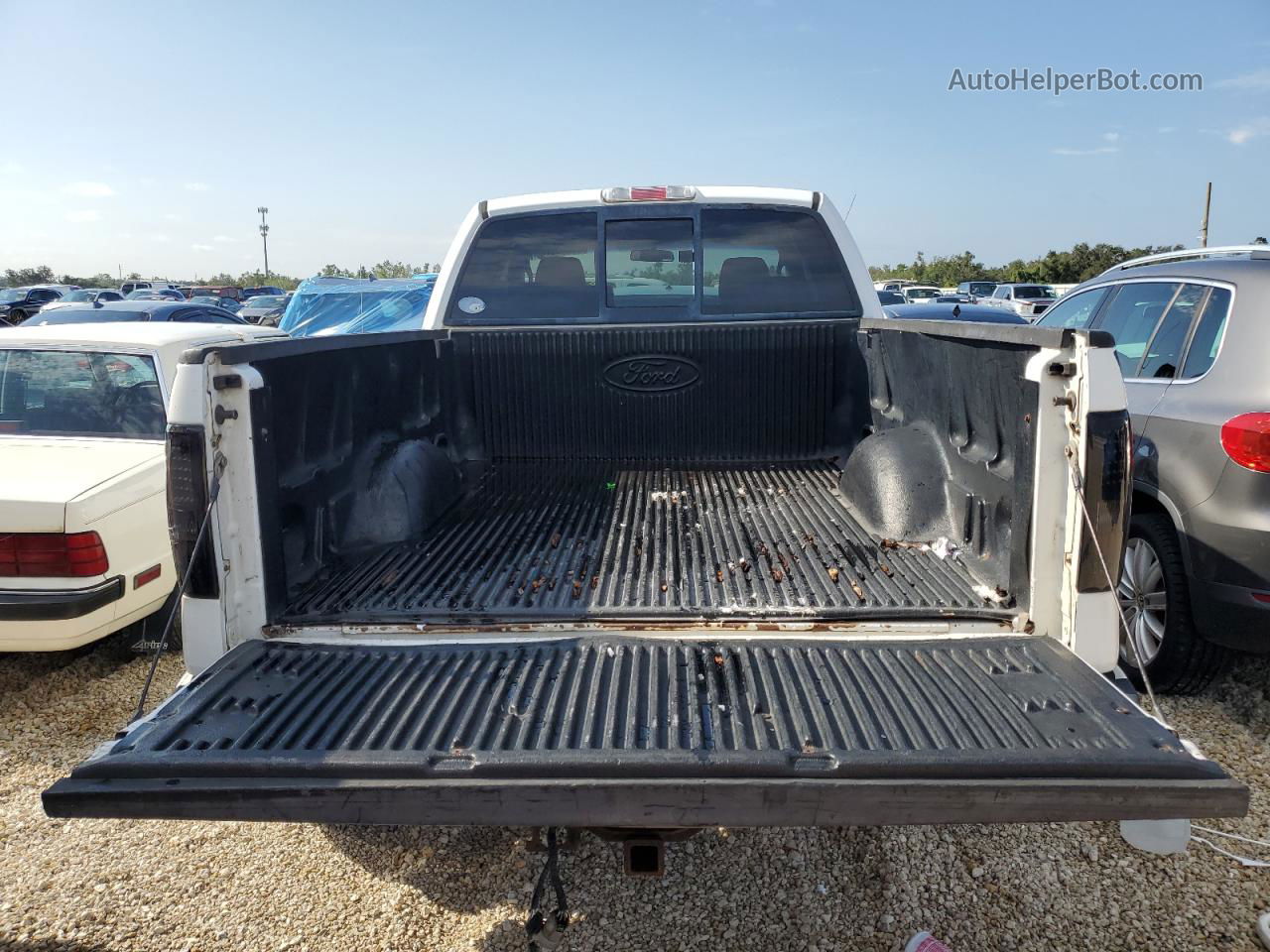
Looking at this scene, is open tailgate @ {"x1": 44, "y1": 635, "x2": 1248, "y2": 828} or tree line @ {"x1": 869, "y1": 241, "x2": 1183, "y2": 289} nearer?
open tailgate @ {"x1": 44, "y1": 635, "x2": 1248, "y2": 828}

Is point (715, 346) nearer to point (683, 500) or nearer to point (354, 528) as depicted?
point (683, 500)

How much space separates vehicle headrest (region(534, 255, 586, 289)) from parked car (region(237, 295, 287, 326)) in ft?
71.9

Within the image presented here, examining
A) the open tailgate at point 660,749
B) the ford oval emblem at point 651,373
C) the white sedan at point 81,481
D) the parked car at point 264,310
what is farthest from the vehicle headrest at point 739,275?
the parked car at point 264,310

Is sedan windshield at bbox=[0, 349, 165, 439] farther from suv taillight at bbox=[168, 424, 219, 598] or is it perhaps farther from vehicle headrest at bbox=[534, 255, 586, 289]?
suv taillight at bbox=[168, 424, 219, 598]

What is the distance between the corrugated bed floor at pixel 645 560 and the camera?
2.63 metres

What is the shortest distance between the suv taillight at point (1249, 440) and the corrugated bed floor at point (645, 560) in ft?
5.26

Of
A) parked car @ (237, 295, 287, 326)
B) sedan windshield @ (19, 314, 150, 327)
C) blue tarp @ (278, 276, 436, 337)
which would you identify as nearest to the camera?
sedan windshield @ (19, 314, 150, 327)

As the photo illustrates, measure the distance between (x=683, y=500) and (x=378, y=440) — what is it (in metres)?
1.38

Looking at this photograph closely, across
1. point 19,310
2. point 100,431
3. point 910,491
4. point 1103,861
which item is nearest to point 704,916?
point 1103,861

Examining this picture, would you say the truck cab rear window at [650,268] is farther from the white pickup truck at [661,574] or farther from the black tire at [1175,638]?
the black tire at [1175,638]

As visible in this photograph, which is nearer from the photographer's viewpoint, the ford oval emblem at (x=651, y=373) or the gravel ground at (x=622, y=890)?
the gravel ground at (x=622, y=890)

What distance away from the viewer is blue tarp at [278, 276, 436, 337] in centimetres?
1240

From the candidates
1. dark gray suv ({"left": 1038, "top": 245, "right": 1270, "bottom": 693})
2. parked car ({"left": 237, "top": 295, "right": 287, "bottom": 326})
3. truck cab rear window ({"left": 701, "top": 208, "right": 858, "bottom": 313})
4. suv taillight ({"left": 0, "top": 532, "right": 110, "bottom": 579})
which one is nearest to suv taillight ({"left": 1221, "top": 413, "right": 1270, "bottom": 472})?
dark gray suv ({"left": 1038, "top": 245, "right": 1270, "bottom": 693})

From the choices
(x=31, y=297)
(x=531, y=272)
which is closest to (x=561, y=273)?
(x=531, y=272)
